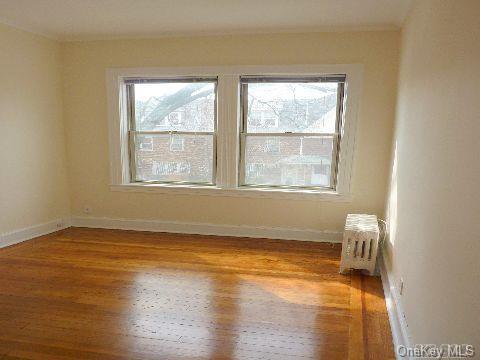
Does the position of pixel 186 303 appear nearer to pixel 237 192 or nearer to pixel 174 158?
pixel 237 192

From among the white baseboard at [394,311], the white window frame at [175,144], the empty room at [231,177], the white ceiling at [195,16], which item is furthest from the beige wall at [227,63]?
the white baseboard at [394,311]

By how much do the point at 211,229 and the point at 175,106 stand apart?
1.73 metres

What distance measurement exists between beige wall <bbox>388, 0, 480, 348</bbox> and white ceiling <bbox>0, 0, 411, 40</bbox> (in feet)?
2.70

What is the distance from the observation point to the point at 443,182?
4.70 feet

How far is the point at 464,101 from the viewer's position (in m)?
1.25

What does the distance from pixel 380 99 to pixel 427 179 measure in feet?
6.84

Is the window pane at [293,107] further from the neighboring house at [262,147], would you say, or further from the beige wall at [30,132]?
the beige wall at [30,132]

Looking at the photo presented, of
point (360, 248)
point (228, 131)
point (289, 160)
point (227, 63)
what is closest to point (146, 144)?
point (228, 131)

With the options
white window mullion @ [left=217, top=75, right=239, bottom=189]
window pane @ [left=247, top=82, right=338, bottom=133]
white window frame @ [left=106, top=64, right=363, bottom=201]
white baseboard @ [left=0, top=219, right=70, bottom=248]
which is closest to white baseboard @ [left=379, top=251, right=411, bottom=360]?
white window frame @ [left=106, top=64, right=363, bottom=201]

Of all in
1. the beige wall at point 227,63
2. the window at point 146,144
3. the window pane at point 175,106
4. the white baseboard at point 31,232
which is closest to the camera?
the beige wall at point 227,63

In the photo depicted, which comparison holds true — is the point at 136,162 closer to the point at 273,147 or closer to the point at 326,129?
the point at 273,147

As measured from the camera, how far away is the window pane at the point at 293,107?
3.73 m

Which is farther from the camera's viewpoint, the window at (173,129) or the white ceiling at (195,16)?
the window at (173,129)

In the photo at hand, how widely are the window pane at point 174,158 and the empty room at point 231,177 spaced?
0.02 m
